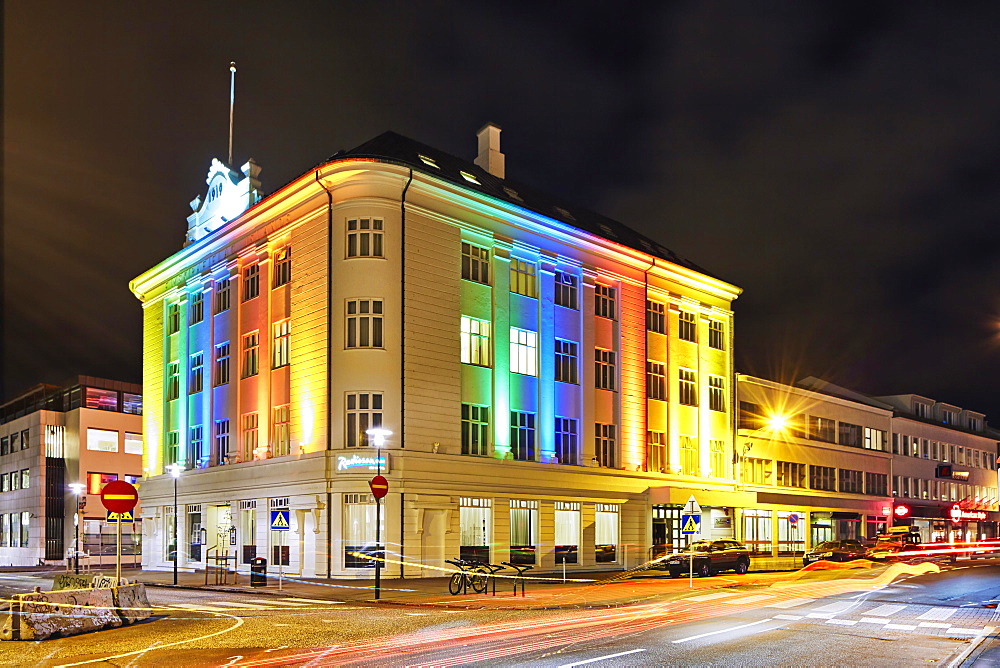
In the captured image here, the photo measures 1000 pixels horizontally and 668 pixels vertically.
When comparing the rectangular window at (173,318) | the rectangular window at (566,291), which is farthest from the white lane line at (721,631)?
the rectangular window at (173,318)

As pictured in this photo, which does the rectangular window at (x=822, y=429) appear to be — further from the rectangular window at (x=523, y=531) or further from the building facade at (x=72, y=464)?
the building facade at (x=72, y=464)

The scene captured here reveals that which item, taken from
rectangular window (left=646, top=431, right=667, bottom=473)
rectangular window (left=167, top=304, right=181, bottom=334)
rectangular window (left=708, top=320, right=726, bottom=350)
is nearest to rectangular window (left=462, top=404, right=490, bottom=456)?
rectangular window (left=646, top=431, right=667, bottom=473)

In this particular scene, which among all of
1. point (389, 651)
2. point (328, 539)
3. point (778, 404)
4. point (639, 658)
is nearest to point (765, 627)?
point (639, 658)

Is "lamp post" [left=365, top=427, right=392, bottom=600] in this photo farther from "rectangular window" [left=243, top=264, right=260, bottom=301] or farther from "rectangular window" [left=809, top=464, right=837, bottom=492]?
"rectangular window" [left=809, top=464, right=837, bottom=492]

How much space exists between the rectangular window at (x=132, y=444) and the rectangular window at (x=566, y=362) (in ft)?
124

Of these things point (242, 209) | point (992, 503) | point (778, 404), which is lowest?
point (992, 503)

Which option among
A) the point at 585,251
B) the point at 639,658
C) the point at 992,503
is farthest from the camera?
the point at 992,503

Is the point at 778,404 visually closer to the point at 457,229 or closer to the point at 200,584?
the point at 457,229

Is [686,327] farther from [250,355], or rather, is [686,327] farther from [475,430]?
[250,355]

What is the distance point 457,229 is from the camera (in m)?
38.5

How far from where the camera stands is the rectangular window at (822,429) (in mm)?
60250

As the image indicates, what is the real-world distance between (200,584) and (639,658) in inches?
915

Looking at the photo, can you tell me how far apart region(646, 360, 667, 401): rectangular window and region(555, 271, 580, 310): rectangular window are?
594 centimetres

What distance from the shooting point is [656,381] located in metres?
47.6
